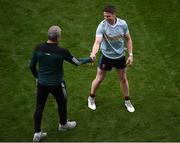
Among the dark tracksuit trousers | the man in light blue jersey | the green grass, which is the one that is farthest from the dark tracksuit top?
the green grass

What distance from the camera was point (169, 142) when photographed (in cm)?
769

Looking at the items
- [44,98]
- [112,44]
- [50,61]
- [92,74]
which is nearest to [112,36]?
[112,44]

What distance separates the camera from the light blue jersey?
788 cm

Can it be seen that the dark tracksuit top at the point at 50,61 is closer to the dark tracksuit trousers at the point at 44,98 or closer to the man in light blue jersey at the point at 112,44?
the dark tracksuit trousers at the point at 44,98

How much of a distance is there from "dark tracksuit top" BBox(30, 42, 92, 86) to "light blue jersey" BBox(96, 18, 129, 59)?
27.8 inches

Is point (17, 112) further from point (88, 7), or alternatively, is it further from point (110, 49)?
point (88, 7)

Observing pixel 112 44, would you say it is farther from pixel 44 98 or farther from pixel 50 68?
pixel 44 98

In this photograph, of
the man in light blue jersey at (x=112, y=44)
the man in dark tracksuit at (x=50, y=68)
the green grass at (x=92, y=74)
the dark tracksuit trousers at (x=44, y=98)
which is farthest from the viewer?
the green grass at (x=92, y=74)

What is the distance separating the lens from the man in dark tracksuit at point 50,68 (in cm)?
713

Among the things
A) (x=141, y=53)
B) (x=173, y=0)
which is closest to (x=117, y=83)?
(x=141, y=53)

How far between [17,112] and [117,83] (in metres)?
2.15

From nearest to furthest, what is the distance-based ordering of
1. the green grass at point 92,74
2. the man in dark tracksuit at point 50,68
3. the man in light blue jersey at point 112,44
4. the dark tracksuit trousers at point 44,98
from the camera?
the man in dark tracksuit at point 50,68, the dark tracksuit trousers at point 44,98, the man in light blue jersey at point 112,44, the green grass at point 92,74

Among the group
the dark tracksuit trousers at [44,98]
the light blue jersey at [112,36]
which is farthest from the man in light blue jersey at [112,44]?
the dark tracksuit trousers at [44,98]

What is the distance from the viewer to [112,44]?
26.3 feet
